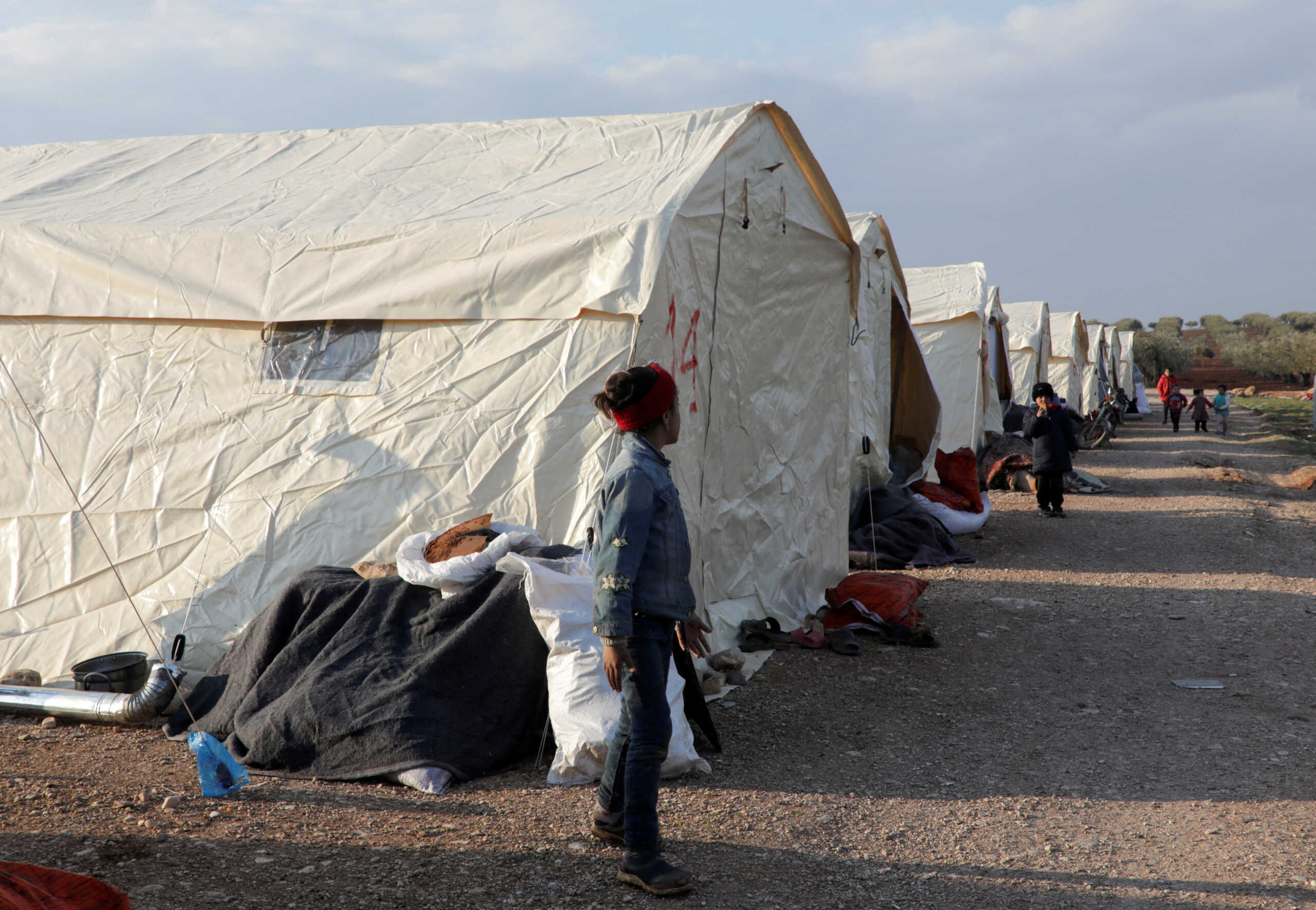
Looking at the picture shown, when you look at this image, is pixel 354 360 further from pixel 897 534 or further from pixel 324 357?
pixel 897 534

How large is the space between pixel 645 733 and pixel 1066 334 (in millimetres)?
24742

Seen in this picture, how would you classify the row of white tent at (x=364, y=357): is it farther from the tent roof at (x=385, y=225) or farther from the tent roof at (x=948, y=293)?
the tent roof at (x=948, y=293)

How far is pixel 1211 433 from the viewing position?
24906mm

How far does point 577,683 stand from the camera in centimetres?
392

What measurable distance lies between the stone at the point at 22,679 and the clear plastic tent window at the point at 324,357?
1.82 meters

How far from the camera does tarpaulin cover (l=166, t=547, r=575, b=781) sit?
3910 mm

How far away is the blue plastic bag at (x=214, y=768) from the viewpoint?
11.7 feet

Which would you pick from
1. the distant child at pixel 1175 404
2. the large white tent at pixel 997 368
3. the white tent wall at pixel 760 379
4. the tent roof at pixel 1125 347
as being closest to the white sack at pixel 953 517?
the white tent wall at pixel 760 379

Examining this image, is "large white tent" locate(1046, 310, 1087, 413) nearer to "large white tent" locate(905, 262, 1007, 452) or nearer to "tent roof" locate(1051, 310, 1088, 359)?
"tent roof" locate(1051, 310, 1088, 359)

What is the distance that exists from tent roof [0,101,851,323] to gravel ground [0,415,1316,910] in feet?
7.44

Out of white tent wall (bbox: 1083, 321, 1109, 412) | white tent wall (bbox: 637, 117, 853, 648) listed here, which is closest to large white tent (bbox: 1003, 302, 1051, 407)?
white tent wall (bbox: 1083, 321, 1109, 412)

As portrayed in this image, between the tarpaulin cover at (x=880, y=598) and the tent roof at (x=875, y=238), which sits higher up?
the tent roof at (x=875, y=238)

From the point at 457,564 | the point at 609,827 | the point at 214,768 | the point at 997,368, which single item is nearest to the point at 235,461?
the point at 457,564

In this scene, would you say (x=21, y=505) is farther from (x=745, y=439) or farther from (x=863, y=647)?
(x=863, y=647)
